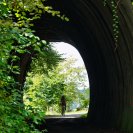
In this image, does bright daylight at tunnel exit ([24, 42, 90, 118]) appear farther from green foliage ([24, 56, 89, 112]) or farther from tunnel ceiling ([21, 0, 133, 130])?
tunnel ceiling ([21, 0, 133, 130])

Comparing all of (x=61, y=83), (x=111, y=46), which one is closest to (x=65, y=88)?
(x=61, y=83)

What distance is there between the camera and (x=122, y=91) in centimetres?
1164

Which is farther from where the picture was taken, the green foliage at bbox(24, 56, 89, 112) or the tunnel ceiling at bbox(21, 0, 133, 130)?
the green foliage at bbox(24, 56, 89, 112)

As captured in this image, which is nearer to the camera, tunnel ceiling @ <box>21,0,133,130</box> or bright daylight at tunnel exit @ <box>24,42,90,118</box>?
tunnel ceiling @ <box>21,0,133,130</box>

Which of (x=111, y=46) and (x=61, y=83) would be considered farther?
(x=61, y=83)

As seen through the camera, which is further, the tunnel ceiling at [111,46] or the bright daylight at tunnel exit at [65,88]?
the bright daylight at tunnel exit at [65,88]

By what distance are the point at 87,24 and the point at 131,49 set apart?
3123mm

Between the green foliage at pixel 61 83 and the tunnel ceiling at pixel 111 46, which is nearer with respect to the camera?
the tunnel ceiling at pixel 111 46

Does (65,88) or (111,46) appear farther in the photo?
(65,88)

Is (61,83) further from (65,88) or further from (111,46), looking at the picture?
(111,46)

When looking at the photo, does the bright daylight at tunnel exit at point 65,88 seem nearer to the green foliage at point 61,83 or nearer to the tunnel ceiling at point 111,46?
the green foliage at point 61,83

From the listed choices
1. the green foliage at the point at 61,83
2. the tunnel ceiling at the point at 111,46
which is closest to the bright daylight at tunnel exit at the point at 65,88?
the green foliage at the point at 61,83

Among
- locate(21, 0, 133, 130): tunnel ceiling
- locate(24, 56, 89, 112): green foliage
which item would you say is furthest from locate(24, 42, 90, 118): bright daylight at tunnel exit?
locate(21, 0, 133, 130): tunnel ceiling

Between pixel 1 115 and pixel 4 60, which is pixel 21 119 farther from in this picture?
pixel 4 60
